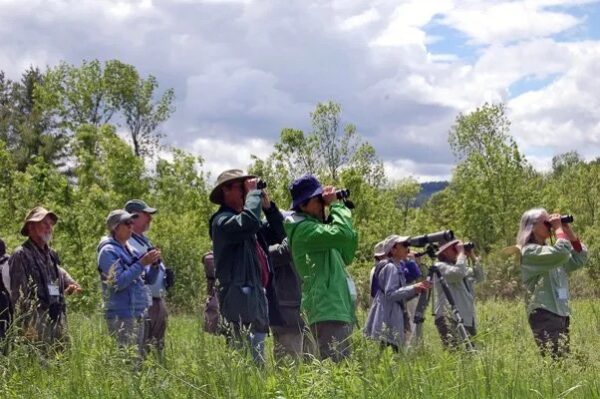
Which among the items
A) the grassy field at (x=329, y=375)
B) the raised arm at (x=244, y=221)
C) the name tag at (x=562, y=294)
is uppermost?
the raised arm at (x=244, y=221)

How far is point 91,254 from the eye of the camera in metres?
16.5

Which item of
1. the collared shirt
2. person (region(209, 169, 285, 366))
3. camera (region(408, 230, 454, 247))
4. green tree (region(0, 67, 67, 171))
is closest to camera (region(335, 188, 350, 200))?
person (region(209, 169, 285, 366))

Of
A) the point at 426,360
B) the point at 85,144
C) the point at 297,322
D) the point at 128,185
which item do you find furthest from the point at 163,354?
the point at 85,144

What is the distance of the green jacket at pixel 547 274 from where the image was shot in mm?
7043

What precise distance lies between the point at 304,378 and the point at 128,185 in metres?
22.1

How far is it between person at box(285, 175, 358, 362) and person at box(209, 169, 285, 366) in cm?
29

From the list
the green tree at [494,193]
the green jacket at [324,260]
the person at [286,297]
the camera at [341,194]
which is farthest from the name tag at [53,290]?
the green tree at [494,193]

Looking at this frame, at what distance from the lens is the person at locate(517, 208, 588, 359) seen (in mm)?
7078

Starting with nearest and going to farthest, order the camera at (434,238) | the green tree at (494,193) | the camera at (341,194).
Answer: the camera at (341,194)
the camera at (434,238)
the green tree at (494,193)

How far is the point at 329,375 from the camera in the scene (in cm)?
413

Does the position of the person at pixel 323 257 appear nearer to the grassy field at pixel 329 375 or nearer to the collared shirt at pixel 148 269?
the grassy field at pixel 329 375

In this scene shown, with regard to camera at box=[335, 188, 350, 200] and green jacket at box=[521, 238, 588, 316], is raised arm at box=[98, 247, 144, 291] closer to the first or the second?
camera at box=[335, 188, 350, 200]

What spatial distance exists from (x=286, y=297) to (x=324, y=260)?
829 mm

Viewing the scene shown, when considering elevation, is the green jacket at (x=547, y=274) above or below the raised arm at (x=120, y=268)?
below
